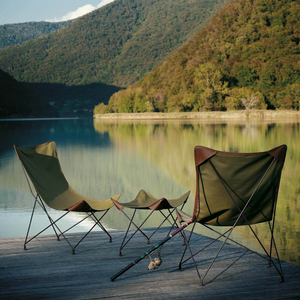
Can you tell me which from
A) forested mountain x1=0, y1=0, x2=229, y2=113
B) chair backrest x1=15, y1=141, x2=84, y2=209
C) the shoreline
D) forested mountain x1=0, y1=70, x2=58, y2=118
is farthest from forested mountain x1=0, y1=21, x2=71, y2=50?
chair backrest x1=15, y1=141, x2=84, y2=209

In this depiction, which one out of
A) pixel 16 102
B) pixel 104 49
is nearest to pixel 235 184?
pixel 16 102

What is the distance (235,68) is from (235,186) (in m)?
56.7

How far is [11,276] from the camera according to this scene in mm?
2377

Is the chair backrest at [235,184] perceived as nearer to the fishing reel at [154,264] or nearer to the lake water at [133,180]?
the fishing reel at [154,264]

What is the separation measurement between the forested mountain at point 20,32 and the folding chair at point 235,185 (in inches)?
7525

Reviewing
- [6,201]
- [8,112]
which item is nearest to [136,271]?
[6,201]

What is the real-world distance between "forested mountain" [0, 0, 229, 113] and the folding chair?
117395 mm

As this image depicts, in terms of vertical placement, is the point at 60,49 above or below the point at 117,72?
above

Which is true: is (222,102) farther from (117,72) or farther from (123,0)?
(123,0)

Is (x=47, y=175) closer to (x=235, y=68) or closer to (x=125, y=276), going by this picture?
(x=125, y=276)

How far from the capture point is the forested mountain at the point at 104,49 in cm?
12075

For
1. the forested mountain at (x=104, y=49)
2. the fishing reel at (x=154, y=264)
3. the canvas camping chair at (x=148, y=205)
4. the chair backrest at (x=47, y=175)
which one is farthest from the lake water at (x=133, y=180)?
the forested mountain at (x=104, y=49)

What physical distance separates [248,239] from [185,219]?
146cm

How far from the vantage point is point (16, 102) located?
7975 centimetres
